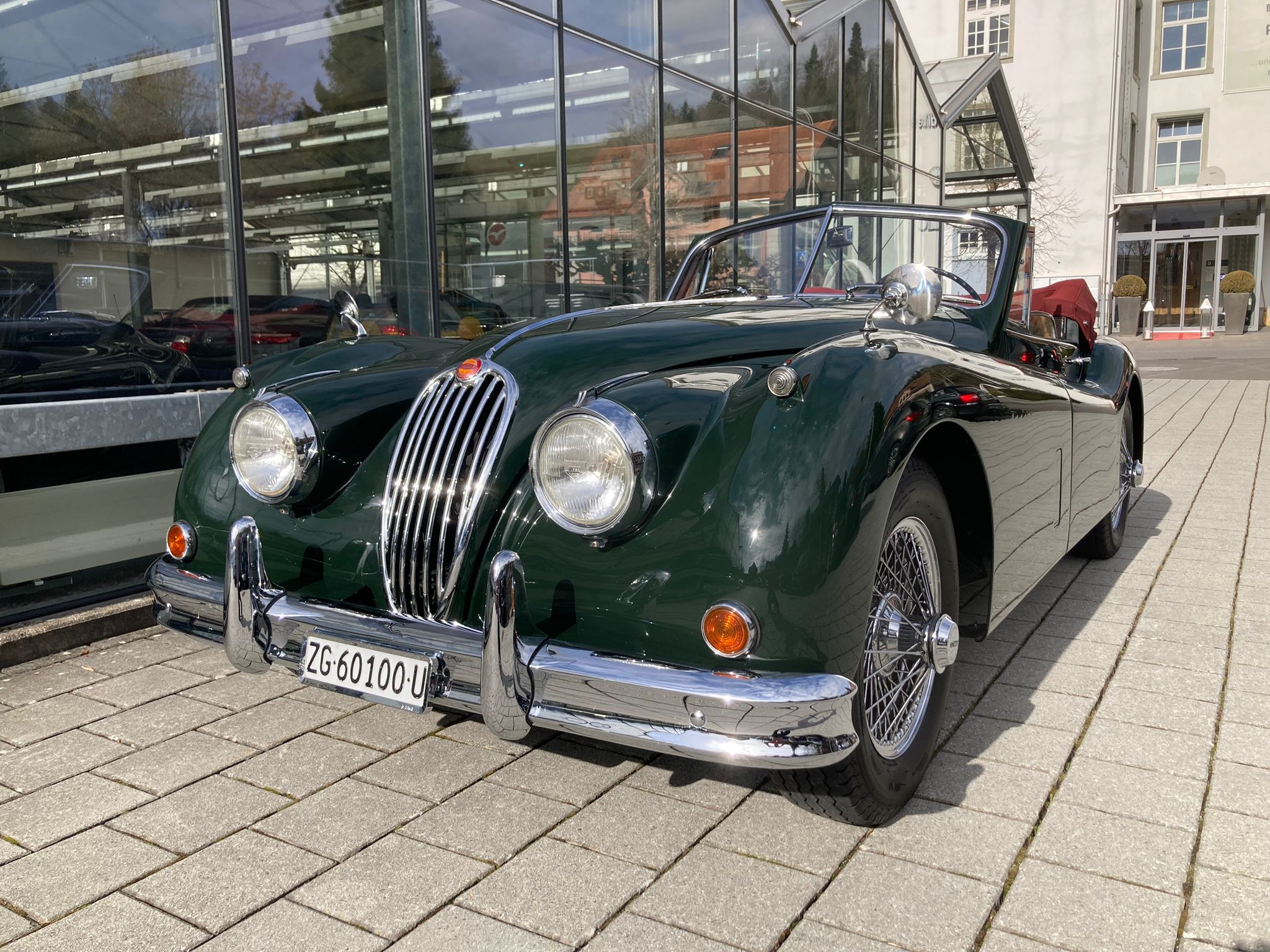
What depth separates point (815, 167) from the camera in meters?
11.7

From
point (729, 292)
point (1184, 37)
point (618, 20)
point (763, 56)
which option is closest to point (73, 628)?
point (729, 292)

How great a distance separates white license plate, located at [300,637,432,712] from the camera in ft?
7.30

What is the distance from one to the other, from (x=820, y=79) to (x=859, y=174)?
5.55ft

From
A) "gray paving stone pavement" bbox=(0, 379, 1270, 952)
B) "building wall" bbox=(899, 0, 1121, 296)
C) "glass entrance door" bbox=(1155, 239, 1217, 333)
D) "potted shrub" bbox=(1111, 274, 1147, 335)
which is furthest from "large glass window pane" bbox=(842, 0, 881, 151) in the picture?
"glass entrance door" bbox=(1155, 239, 1217, 333)

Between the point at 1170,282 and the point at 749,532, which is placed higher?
the point at 1170,282

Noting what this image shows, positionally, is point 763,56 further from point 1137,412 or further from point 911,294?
point 911,294

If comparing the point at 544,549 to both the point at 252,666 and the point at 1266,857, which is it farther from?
the point at 1266,857

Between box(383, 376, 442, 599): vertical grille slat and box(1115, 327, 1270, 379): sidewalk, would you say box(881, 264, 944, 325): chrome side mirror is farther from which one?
box(1115, 327, 1270, 379): sidewalk

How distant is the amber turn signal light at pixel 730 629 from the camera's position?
1.99 m

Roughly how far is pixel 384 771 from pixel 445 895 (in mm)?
647

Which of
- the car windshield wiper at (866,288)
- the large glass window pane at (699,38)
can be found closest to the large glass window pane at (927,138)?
the large glass window pane at (699,38)

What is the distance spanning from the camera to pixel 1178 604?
13.4 feet

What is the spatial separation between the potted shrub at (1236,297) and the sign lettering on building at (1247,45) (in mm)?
7860

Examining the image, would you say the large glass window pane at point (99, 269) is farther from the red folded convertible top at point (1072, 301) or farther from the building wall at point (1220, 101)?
the building wall at point (1220, 101)
